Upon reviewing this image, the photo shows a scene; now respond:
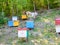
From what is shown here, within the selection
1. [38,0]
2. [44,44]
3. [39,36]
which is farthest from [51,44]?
[38,0]

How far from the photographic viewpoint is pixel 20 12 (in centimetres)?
1037

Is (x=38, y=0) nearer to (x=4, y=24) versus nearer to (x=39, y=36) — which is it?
(x=4, y=24)

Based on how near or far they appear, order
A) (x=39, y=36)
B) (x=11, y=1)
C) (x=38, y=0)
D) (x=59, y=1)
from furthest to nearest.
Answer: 1. (x=38, y=0)
2. (x=59, y=1)
3. (x=11, y=1)
4. (x=39, y=36)

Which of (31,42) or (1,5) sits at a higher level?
(1,5)

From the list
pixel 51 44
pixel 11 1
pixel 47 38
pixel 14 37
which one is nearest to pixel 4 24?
pixel 11 1

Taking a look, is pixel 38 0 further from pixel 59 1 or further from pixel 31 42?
pixel 31 42

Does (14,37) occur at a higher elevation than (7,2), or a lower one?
lower

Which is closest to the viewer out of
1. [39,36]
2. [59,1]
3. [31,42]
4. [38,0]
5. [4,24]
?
[31,42]

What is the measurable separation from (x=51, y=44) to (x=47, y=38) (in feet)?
1.90

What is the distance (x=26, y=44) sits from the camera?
4.96 metres

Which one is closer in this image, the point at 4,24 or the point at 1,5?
the point at 4,24

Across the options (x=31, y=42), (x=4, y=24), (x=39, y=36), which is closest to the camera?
(x=31, y=42)

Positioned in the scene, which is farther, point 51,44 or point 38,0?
point 38,0

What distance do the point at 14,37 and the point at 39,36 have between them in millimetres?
838
